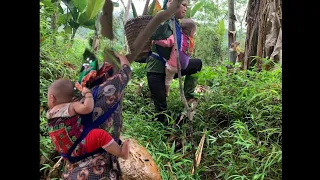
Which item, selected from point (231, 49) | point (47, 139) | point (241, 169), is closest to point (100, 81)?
point (47, 139)

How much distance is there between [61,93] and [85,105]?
0.07 m

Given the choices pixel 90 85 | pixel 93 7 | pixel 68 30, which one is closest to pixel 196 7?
A: pixel 68 30

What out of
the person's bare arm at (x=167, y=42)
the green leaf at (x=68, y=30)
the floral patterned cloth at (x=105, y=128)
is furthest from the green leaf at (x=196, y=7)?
the floral patterned cloth at (x=105, y=128)

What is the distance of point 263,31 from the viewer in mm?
2461

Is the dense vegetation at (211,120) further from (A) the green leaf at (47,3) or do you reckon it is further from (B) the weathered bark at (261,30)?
(B) the weathered bark at (261,30)

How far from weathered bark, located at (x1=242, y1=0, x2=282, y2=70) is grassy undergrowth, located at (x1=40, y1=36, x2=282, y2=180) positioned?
257mm

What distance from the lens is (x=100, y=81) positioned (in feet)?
2.32

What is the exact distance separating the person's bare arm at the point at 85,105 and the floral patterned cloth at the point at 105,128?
14mm

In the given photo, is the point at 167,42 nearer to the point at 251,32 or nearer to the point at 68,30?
the point at 68,30

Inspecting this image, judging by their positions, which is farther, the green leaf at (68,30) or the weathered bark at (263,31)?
the weathered bark at (263,31)

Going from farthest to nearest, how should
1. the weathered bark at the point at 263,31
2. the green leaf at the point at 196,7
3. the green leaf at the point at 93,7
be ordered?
the weathered bark at the point at 263,31
the green leaf at the point at 196,7
the green leaf at the point at 93,7

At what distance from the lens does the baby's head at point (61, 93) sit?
0.70 meters

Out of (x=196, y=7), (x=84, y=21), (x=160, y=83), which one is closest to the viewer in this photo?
Result: (x=84, y=21)
